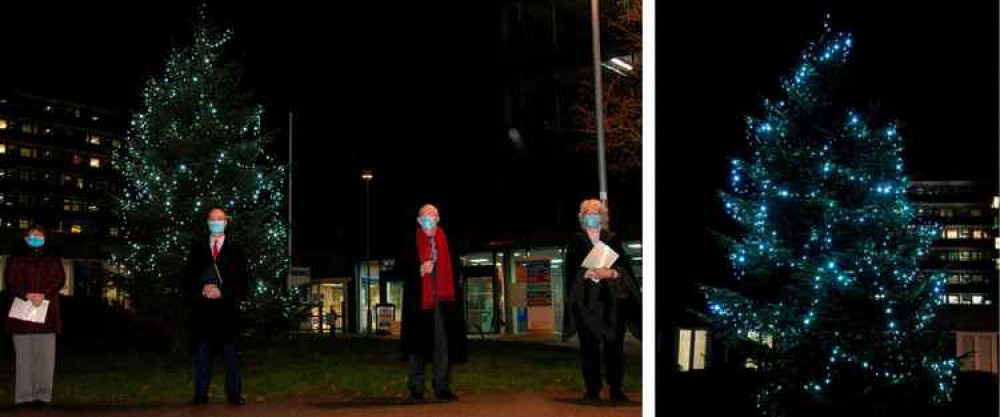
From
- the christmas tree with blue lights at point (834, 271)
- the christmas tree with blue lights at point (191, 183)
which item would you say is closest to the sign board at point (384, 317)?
the christmas tree with blue lights at point (191, 183)

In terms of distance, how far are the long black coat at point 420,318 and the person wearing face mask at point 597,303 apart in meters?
0.99

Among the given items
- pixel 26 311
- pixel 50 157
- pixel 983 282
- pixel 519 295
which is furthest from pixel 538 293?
pixel 50 157

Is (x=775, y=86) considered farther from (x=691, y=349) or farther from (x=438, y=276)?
(x=438, y=276)

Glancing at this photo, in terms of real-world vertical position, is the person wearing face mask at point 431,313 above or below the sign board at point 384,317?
above

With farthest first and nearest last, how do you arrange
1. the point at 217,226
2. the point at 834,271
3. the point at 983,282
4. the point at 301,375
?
the point at 301,375 → the point at 983,282 → the point at 217,226 → the point at 834,271

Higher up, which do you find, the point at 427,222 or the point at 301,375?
the point at 427,222

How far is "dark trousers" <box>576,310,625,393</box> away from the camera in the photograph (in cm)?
970

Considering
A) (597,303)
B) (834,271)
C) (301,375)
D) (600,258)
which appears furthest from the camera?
(301,375)

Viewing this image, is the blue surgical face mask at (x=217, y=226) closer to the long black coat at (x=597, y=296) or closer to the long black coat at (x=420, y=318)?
the long black coat at (x=420, y=318)

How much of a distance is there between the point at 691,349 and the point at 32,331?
6293 millimetres

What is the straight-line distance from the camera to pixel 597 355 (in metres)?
9.84

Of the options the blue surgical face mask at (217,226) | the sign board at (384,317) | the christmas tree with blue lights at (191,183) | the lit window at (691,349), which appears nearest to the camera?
the blue surgical face mask at (217,226)

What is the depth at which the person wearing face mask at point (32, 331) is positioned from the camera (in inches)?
387

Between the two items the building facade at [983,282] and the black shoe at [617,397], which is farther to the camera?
the black shoe at [617,397]
